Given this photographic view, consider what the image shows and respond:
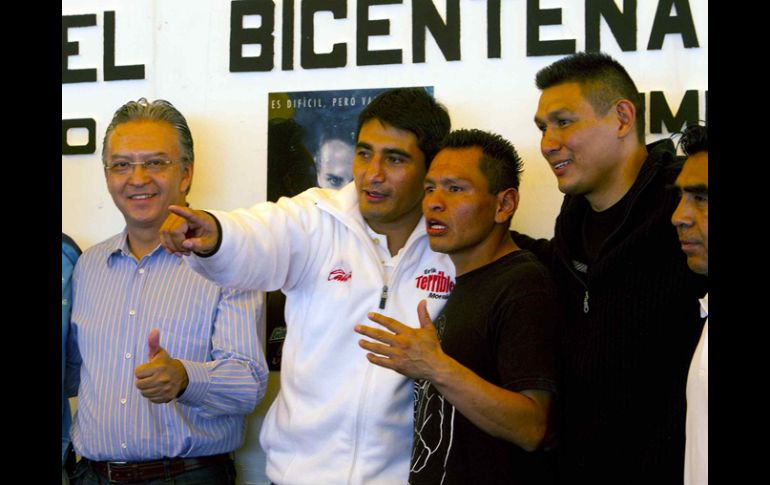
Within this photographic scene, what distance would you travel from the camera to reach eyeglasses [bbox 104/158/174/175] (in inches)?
109

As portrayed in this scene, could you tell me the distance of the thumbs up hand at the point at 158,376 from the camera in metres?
2.28

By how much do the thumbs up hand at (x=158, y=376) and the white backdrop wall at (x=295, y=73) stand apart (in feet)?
2.31

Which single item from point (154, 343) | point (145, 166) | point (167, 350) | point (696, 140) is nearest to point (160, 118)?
point (145, 166)

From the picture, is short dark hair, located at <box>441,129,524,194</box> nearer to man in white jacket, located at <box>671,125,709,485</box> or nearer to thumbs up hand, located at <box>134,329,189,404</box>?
man in white jacket, located at <box>671,125,709,485</box>

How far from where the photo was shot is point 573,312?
212 cm

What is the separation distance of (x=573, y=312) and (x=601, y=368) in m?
0.18

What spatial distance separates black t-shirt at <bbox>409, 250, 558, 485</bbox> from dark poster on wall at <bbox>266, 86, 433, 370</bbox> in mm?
987

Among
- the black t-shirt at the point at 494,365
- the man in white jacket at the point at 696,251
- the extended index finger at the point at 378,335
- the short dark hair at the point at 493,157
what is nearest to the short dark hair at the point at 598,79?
the short dark hair at the point at 493,157

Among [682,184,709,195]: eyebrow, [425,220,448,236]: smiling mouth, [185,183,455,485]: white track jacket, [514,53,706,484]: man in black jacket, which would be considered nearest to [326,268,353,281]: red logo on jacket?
[185,183,455,485]: white track jacket

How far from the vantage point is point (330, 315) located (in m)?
2.30

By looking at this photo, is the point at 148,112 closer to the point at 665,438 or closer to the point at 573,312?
the point at 573,312

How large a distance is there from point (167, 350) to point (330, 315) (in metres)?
0.59

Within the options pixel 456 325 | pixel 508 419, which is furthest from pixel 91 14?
pixel 508 419

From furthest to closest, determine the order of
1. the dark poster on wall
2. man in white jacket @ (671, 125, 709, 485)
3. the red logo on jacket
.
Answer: the dark poster on wall
the red logo on jacket
man in white jacket @ (671, 125, 709, 485)
